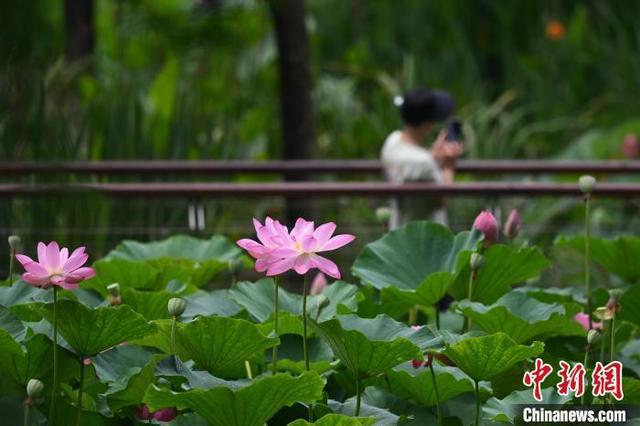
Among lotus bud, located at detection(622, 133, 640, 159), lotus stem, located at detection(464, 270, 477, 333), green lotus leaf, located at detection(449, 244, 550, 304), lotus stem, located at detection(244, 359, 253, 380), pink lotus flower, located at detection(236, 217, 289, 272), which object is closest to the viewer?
pink lotus flower, located at detection(236, 217, 289, 272)

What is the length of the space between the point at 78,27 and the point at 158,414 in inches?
206

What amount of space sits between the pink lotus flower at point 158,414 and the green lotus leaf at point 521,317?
477mm

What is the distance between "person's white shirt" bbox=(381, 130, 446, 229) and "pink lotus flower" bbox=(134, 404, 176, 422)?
223 cm

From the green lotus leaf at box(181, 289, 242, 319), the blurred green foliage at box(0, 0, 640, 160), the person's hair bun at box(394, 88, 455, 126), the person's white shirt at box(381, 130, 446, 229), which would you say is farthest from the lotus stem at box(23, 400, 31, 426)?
the blurred green foliage at box(0, 0, 640, 160)

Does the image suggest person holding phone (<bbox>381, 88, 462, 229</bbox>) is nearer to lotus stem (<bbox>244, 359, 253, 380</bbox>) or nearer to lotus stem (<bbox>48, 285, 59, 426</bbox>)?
lotus stem (<bbox>244, 359, 253, 380</bbox>)

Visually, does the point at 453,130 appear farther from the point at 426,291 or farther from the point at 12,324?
the point at 12,324

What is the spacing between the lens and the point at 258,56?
8914 millimetres

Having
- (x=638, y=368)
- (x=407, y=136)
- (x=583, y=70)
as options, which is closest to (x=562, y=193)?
(x=407, y=136)

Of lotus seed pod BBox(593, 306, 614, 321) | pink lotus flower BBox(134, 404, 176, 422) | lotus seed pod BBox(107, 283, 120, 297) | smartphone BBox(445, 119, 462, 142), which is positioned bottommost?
pink lotus flower BBox(134, 404, 176, 422)

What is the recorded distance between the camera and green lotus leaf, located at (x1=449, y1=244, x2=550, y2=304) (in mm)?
2223

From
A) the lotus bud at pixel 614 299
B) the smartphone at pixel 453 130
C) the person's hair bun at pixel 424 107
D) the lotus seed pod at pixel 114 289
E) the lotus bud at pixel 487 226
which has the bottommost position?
the lotus bud at pixel 614 299

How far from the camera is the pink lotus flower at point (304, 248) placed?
1.73m

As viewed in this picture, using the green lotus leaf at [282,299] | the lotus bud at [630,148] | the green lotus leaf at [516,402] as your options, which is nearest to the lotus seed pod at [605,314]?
the green lotus leaf at [516,402]

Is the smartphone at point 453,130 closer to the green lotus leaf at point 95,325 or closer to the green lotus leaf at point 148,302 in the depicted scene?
the green lotus leaf at point 148,302
